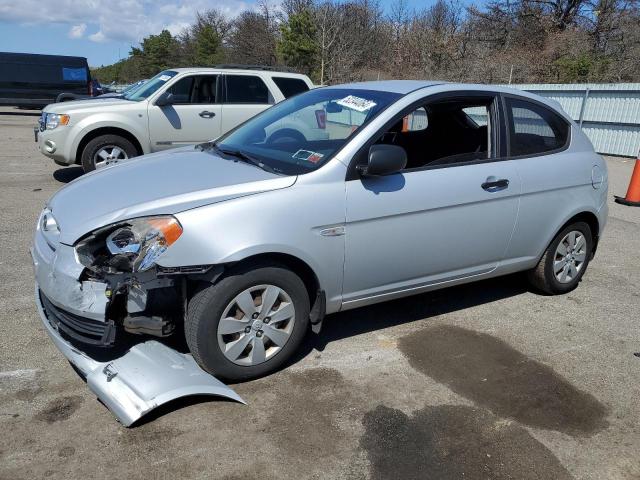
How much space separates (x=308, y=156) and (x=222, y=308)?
3.86 feet

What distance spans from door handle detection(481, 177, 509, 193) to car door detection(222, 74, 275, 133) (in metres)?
5.65

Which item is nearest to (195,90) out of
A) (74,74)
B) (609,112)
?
(609,112)

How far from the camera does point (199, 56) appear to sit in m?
58.1

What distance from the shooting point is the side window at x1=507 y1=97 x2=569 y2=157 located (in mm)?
4375

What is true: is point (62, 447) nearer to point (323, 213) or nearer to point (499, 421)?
point (323, 213)

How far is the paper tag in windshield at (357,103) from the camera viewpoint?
3.90 metres

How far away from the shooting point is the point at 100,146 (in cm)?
841

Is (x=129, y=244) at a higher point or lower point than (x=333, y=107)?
lower

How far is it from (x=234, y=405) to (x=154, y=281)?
2.73ft

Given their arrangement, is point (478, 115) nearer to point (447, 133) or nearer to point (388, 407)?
point (447, 133)

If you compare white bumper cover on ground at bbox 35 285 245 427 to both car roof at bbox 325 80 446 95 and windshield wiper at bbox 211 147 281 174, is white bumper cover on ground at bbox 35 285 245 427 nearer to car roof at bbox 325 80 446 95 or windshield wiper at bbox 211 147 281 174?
windshield wiper at bbox 211 147 281 174

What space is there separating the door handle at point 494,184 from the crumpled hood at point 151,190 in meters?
1.55

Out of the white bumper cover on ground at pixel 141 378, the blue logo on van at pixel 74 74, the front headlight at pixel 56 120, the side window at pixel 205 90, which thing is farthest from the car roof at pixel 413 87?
the blue logo on van at pixel 74 74

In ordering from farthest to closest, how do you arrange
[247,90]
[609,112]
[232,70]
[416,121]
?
[609,112], [247,90], [232,70], [416,121]
